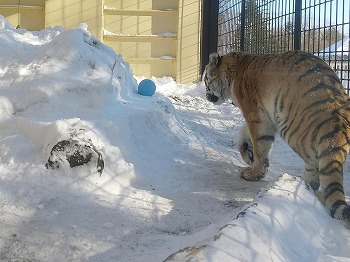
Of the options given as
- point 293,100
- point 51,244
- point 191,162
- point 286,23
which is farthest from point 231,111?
point 51,244

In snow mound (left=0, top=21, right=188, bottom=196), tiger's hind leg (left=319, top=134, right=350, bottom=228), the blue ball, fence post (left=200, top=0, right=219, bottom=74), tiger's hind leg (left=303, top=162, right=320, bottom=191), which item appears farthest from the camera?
fence post (left=200, top=0, right=219, bottom=74)

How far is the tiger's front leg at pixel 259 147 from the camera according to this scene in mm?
3244

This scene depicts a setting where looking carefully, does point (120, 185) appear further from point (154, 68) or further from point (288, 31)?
point (154, 68)

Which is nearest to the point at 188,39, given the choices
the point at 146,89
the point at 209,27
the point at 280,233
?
the point at 209,27

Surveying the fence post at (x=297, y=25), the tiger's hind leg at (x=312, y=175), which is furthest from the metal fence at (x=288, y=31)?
the tiger's hind leg at (x=312, y=175)

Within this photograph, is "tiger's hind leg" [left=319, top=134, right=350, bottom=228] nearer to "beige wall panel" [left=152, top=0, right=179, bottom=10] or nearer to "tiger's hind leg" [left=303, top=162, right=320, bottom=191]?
"tiger's hind leg" [left=303, top=162, right=320, bottom=191]

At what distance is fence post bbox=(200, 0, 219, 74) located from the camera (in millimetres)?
8625

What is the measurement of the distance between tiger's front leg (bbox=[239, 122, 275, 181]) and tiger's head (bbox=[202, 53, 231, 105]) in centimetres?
58

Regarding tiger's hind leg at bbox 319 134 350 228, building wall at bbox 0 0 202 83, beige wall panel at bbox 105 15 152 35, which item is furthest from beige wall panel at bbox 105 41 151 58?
tiger's hind leg at bbox 319 134 350 228

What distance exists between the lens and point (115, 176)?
9.25ft

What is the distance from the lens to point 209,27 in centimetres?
870

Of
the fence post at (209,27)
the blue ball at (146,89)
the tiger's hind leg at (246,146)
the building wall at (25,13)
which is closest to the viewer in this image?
the tiger's hind leg at (246,146)

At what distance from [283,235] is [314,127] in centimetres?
96

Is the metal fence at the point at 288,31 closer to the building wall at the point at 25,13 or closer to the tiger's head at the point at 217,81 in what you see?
the tiger's head at the point at 217,81
